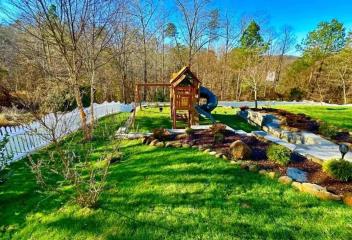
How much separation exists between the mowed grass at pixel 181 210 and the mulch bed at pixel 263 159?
572mm

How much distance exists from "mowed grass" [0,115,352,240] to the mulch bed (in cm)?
57

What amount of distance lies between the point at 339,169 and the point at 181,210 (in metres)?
2.91

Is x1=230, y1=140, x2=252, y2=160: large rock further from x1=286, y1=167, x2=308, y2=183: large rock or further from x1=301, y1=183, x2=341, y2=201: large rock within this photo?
x1=301, y1=183, x2=341, y2=201: large rock

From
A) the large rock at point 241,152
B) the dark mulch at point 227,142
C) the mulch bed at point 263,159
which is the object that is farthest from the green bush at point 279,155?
the large rock at point 241,152

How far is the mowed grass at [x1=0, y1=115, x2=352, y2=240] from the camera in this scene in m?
3.07

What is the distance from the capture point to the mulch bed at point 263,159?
4161mm

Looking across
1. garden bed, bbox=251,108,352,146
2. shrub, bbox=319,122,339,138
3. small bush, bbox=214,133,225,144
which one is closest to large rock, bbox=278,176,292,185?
small bush, bbox=214,133,225,144

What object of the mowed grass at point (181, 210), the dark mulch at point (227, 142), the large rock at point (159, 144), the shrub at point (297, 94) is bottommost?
the mowed grass at point (181, 210)

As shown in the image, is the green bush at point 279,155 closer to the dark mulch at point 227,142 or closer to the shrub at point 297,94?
the dark mulch at point 227,142

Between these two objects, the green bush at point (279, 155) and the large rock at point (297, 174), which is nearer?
the large rock at point (297, 174)

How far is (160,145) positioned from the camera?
257 inches

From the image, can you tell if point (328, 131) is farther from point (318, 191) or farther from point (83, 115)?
point (83, 115)

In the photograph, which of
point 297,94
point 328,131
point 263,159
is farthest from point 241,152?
point 297,94

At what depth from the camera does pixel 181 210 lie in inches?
138
